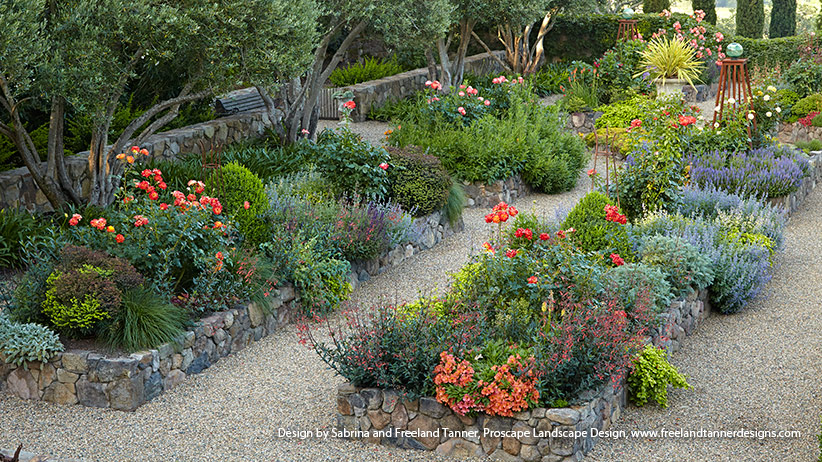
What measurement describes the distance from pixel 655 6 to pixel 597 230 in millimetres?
17336

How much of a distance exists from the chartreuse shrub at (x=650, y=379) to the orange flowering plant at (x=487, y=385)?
1004mm

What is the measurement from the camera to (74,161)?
8945 millimetres

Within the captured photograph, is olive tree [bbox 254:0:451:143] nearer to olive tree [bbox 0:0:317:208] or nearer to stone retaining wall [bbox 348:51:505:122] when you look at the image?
olive tree [bbox 0:0:317:208]

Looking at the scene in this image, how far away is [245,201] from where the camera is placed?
7.39m

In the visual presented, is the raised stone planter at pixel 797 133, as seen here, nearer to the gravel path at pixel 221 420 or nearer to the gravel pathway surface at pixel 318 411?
the gravel pathway surface at pixel 318 411

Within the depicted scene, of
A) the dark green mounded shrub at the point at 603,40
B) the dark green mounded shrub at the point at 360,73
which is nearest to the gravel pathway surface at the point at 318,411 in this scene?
the dark green mounded shrub at the point at 360,73

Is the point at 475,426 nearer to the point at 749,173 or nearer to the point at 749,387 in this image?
the point at 749,387

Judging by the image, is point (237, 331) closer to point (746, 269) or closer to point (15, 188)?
point (15, 188)

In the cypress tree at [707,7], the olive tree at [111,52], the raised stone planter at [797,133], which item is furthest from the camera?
the cypress tree at [707,7]

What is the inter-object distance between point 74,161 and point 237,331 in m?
3.56

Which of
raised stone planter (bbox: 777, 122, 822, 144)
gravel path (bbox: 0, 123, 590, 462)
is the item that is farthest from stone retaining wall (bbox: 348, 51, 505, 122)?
gravel path (bbox: 0, 123, 590, 462)

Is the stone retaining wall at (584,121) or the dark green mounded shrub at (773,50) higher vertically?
the dark green mounded shrub at (773,50)

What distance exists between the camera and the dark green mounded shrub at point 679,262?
23.1 feet

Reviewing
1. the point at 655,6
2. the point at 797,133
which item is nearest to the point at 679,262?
the point at 797,133
